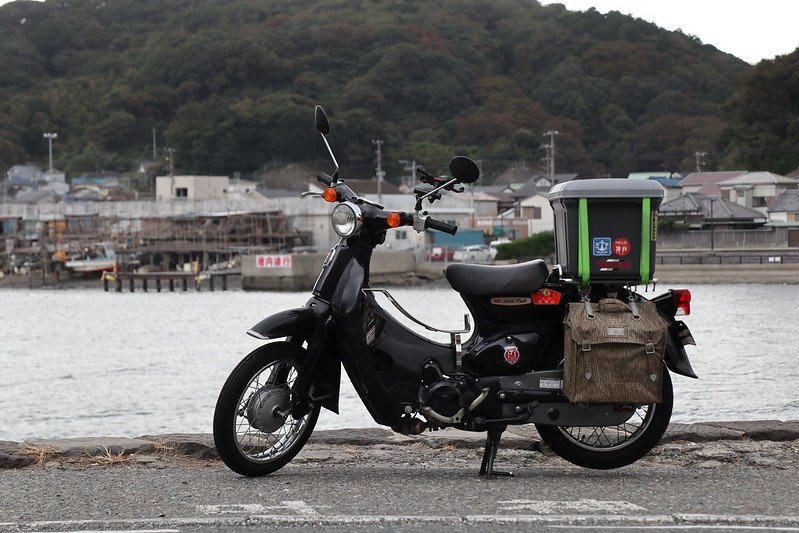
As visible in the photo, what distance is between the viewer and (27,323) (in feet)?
174

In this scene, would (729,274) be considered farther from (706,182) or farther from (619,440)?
(619,440)

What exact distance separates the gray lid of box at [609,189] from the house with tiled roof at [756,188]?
255 ft

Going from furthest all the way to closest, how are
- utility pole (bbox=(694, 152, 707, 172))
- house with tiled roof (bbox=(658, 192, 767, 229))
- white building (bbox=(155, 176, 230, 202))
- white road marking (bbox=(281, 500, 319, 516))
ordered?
white building (bbox=(155, 176, 230, 202))
utility pole (bbox=(694, 152, 707, 172))
house with tiled roof (bbox=(658, 192, 767, 229))
white road marking (bbox=(281, 500, 319, 516))

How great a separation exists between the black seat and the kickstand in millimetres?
677

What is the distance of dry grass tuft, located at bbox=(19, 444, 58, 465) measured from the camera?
6.67 m

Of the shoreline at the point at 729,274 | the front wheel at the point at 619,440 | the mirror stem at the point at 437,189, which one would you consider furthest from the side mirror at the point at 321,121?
the shoreline at the point at 729,274

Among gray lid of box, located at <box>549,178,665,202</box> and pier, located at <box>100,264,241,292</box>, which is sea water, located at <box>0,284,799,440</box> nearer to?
gray lid of box, located at <box>549,178,665,202</box>

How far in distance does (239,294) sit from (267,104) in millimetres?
56955

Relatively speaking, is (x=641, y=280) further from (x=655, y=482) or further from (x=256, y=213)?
(x=256, y=213)

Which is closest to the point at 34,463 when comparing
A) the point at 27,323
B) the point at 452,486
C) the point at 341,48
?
the point at 452,486

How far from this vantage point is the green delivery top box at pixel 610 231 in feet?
19.9

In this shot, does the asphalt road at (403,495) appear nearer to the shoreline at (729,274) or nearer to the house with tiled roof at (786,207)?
the shoreline at (729,274)

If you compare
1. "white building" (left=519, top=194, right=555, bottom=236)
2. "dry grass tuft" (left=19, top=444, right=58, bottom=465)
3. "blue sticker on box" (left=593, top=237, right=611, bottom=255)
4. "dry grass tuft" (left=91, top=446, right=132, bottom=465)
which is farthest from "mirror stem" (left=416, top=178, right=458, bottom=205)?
"white building" (left=519, top=194, right=555, bottom=236)

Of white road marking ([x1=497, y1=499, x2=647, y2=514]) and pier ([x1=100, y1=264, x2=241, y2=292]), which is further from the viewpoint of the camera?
pier ([x1=100, y1=264, x2=241, y2=292])
